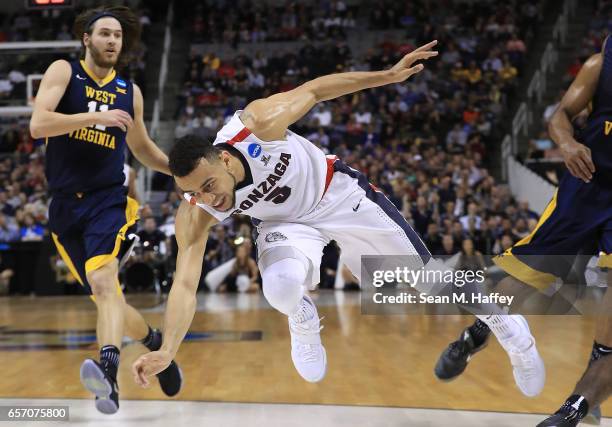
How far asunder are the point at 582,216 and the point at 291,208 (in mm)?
1471

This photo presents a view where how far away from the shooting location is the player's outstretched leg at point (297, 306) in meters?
4.02

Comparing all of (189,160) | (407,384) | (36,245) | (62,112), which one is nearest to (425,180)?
(36,245)

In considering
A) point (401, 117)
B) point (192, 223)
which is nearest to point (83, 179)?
point (192, 223)

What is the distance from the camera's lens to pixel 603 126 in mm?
3816

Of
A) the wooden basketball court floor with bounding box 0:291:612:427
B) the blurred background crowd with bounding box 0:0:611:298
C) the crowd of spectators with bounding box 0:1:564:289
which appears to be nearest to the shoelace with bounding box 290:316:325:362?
the wooden basketball court floor with bounding box 0:291:612:427

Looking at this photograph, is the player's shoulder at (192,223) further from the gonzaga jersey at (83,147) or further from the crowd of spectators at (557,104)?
the crowd of spectators at (557,104)

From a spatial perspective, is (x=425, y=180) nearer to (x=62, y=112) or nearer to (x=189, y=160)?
(x=62, y=112)

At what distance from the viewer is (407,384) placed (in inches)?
207

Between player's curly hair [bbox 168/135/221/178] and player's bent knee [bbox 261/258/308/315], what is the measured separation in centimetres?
83

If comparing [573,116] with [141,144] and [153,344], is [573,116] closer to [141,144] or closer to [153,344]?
[141,144]

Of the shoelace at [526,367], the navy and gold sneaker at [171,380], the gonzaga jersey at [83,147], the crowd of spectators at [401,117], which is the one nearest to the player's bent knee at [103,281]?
the gonzaga jersey at [83,147]

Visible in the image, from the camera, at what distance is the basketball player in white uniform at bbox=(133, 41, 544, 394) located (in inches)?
137

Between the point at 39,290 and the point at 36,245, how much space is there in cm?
76

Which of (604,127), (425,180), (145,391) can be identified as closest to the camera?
(604,127)
